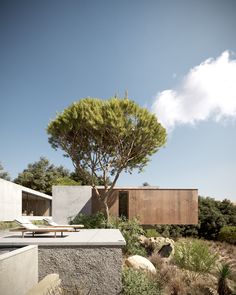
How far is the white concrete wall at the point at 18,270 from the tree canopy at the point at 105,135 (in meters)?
13.1

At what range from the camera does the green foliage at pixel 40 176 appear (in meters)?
47.3

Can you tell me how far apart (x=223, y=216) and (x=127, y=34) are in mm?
23923

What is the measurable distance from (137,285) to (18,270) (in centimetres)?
320

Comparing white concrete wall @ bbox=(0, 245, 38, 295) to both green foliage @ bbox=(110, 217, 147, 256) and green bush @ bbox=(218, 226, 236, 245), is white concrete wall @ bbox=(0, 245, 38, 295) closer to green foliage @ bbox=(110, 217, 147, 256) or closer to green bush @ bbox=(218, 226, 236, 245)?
green foliage @ bbox=(110, 217, 147, 256)

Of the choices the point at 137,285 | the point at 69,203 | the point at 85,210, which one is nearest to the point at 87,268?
the point at 137,285

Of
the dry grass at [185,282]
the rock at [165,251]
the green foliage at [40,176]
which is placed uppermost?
the green foliage at [40,176]

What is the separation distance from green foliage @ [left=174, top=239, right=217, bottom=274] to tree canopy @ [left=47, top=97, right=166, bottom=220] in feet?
30.9

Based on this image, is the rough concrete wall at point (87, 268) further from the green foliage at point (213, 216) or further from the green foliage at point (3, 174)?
the green foliage at point (3, 174)

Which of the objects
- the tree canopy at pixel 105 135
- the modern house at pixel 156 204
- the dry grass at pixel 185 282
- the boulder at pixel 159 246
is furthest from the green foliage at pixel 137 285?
the modern house at pixel 156 204

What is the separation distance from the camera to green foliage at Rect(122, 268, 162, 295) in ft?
24.6

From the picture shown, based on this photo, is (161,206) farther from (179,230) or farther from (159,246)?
(179,230)

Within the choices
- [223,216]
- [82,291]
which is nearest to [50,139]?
[82,291]

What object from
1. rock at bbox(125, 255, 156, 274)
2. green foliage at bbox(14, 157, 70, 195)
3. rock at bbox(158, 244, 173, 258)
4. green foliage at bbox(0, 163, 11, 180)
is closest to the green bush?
rock at bbox(158, 244, 173, 258)

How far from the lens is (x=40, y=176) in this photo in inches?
1877
